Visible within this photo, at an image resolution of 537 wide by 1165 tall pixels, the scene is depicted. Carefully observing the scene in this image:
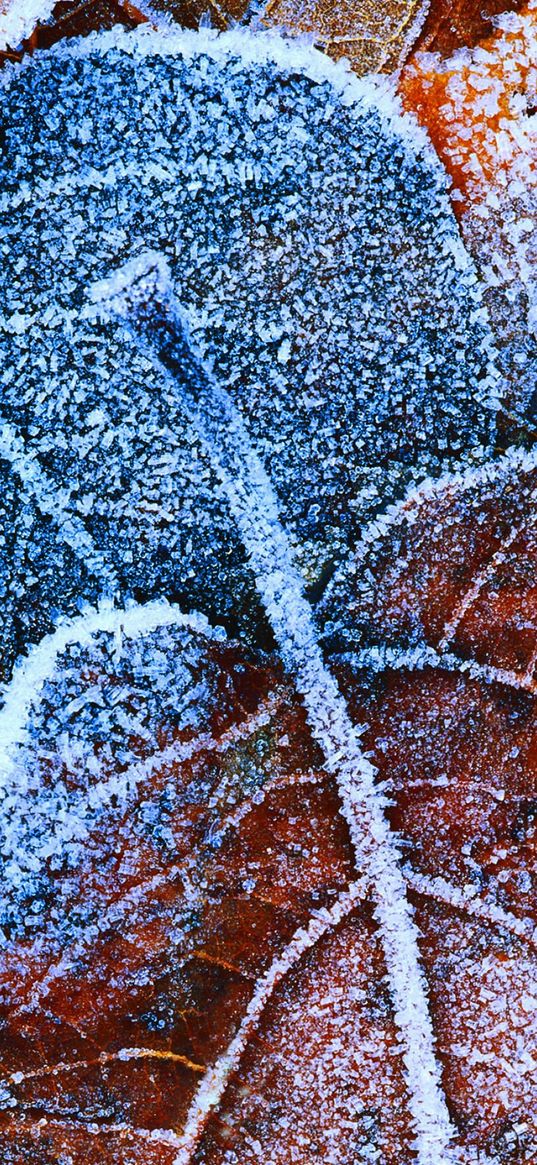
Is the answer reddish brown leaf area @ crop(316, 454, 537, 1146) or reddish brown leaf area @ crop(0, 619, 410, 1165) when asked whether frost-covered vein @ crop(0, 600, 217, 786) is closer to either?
reddish brown leaf area @ crop(0, 619, 410, 1165)

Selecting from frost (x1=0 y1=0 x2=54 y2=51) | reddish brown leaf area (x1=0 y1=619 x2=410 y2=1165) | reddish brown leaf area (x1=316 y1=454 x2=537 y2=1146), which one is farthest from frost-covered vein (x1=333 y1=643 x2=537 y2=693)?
frost (x1=0 y1=0 x2=54 y2=51)

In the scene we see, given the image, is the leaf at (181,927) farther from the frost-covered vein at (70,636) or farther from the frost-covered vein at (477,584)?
the frost-covered vein at (477,584)

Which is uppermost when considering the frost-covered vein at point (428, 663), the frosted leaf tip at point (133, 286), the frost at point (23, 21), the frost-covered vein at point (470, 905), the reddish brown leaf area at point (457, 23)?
the reddish brown leaf area at point (457, 23)

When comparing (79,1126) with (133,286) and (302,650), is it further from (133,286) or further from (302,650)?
(133,286)

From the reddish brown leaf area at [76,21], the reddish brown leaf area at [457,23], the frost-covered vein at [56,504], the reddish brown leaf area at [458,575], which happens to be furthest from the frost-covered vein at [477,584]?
the reddish brown leaf area at [76,21]

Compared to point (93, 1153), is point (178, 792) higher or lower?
higher

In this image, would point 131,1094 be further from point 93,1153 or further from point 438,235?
point 438,235

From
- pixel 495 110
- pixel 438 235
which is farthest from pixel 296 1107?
pixel 495 110
